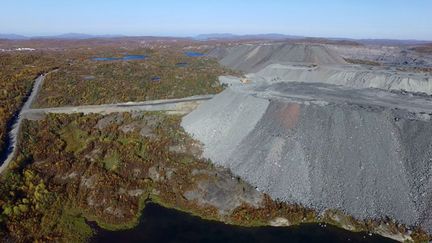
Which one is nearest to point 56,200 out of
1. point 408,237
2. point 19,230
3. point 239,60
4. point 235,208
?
point 19,230

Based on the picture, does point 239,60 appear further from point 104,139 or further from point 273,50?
point 104,139

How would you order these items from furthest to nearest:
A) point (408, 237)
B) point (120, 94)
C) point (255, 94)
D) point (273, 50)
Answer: point (273, 50) < point (120, 94) < point (255, 94) < point (408, 237)

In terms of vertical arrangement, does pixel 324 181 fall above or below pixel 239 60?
below

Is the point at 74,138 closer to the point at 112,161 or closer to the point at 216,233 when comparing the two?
the point at 112,161

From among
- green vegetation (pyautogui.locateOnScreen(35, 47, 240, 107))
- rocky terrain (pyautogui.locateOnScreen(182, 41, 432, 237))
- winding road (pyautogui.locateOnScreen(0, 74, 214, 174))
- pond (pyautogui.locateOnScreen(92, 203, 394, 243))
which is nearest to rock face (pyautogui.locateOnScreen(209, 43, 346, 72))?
green vegetation (pyautogui.locateOnScreen(35, 47, 240, 107))

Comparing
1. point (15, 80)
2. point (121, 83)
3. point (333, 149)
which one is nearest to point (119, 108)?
point (121, 83)

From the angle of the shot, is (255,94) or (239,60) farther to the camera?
(239,60)
